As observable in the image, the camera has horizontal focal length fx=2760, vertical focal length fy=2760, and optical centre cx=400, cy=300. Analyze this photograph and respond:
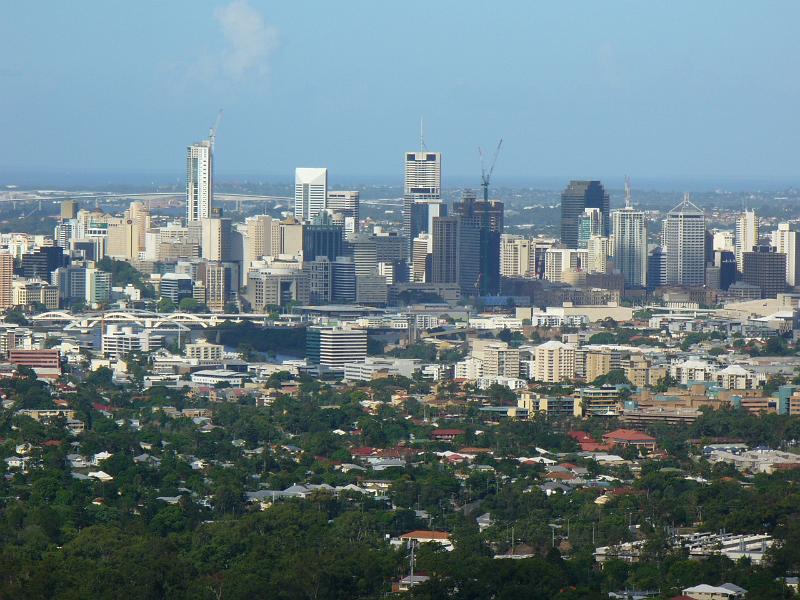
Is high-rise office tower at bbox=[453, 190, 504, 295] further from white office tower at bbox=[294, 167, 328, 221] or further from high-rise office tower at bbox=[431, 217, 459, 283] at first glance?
white office tower at bbox=[294, 167, 328, 221]

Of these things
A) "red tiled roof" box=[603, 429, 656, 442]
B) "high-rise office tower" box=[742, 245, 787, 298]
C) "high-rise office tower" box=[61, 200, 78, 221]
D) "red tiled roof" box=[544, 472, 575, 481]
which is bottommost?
"red tiled roof" box=[603, 429, 656, 442]

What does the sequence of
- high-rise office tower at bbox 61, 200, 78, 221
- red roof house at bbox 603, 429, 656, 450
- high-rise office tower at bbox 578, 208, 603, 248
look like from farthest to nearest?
high-rise office tower at bbox 61, 200, 78, 221 → high-rise office tower at bbox 578, 208, 603, 248 → red roof house at bbox 603, 429, 656, 450

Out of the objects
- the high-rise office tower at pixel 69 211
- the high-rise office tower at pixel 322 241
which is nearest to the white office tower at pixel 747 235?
the high-rise office tower at pixel 322 241

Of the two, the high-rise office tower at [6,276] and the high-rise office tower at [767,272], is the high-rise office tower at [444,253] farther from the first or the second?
the high-rise office tower at [6,276]

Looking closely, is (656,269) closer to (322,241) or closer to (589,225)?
(589,225)

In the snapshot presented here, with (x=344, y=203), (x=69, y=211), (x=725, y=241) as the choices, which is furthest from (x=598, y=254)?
(x=69, y=211)

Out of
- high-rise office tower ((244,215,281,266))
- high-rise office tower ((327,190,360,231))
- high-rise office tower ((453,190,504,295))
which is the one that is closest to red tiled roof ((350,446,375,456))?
high-rise office tower ((453,190,504,295))

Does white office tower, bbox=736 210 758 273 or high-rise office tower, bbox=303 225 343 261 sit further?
white office tower, bbox=736 210 758 273
